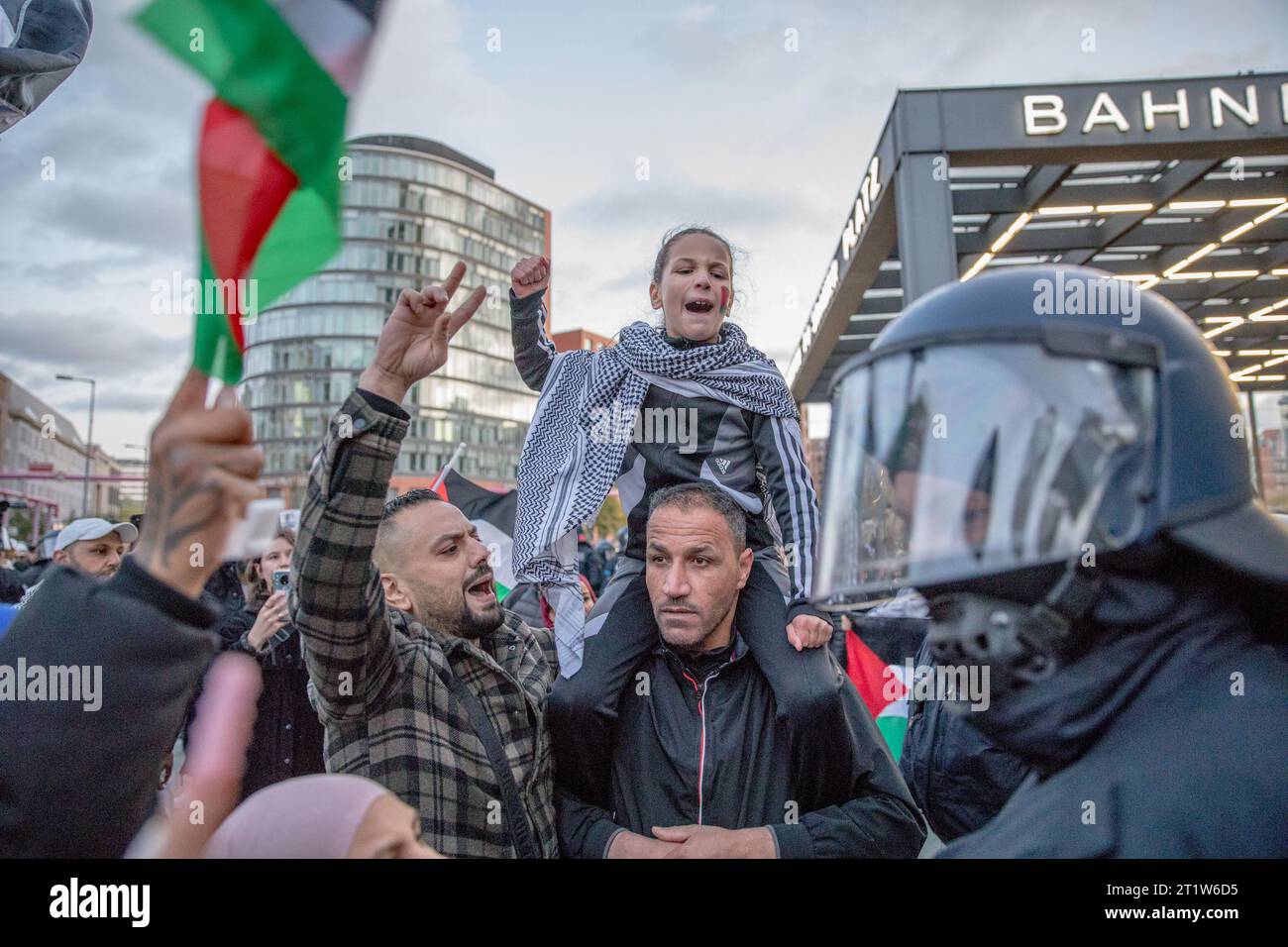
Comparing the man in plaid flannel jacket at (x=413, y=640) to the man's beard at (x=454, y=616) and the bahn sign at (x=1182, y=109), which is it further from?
the bahn sign at (x=1182, y=109)

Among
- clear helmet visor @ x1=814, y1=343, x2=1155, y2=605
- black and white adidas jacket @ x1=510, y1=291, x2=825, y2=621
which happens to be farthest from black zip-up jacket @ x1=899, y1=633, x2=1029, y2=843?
clear helmet visor @ x1=814, y1=343, x2=1155, y2=605

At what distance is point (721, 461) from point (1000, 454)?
A: 6.16 feet

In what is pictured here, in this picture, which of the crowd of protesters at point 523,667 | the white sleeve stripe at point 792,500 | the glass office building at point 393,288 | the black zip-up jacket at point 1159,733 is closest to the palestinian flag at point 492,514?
the crowd of protesters at point 523,667

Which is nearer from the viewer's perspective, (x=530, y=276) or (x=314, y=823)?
(x=314, y=823)

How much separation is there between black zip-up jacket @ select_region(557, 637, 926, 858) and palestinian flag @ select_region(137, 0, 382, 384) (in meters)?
1.64

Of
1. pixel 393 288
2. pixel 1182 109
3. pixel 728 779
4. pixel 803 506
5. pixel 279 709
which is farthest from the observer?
pixel 393 288

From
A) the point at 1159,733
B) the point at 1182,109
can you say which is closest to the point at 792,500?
the point at 1159,733

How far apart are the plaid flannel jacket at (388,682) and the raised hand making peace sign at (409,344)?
1.8 inches

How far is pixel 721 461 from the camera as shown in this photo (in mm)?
2879

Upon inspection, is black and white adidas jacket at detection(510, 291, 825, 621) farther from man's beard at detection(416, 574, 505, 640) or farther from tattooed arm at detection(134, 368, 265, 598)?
tattooed arm at detection(134, 368, 265, 598)

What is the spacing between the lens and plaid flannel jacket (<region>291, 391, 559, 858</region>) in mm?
1737

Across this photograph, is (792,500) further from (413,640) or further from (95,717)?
(95,717)
